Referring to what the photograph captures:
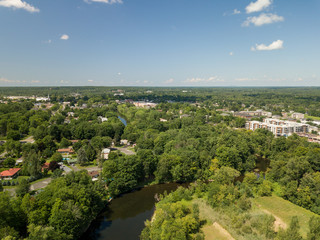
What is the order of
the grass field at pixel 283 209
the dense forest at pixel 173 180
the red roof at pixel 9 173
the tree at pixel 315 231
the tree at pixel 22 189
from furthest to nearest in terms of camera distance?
the red roof at pixel 9 173
the tree at pixel 22 189
the grass field at pixel 283 209
the dense forest at pixel 173 180
the tree at pixel 315 231

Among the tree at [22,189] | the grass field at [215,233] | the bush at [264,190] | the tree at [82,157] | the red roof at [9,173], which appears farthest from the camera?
the tree at [82,157]

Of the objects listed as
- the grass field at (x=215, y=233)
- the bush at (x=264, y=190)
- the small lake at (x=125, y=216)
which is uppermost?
the bush at (x=264, y=190)

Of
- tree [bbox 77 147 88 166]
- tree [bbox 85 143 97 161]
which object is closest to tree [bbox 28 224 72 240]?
tree [bbox 77 147 88 166]

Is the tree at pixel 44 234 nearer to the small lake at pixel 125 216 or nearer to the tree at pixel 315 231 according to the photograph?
the small lake at pixel 125 216

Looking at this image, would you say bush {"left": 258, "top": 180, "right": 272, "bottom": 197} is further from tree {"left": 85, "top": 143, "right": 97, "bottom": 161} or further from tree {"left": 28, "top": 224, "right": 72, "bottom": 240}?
tree {"left": 85, "top": 143, "right": 97, "bottom": 161}

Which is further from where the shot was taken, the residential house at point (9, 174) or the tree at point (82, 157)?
the tree at point (82, 157)

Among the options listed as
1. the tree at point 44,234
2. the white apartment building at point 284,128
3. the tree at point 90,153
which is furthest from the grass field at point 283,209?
the white apartment building at point 284,128
